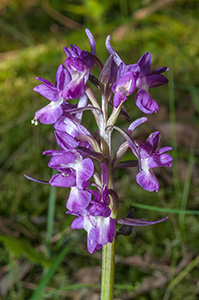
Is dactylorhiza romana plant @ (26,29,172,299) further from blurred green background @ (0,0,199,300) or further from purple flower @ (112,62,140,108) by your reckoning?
blurred green background @ (0,0,199,300)

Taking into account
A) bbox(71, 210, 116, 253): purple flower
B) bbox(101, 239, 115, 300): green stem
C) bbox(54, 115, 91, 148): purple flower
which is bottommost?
bbox(101, 239, 115, 300): green stem

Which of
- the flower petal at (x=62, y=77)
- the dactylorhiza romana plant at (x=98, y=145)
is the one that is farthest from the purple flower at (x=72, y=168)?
the flower petal at (x=62, y=77)

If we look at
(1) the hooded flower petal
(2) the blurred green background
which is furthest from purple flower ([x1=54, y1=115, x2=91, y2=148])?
(2) the blurred green background

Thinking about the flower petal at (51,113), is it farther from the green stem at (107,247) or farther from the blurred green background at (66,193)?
the blurred green background at (66,193)

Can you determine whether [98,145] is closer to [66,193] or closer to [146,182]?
[146,182]

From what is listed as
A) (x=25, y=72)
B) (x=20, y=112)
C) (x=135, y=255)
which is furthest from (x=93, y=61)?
(x=25, y=72)

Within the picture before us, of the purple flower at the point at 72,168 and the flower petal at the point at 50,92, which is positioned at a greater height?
the flower petal at the point at 50,92

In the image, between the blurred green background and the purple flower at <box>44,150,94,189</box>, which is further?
the blurred green background

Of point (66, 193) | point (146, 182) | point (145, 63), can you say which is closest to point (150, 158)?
point (146, 182)
